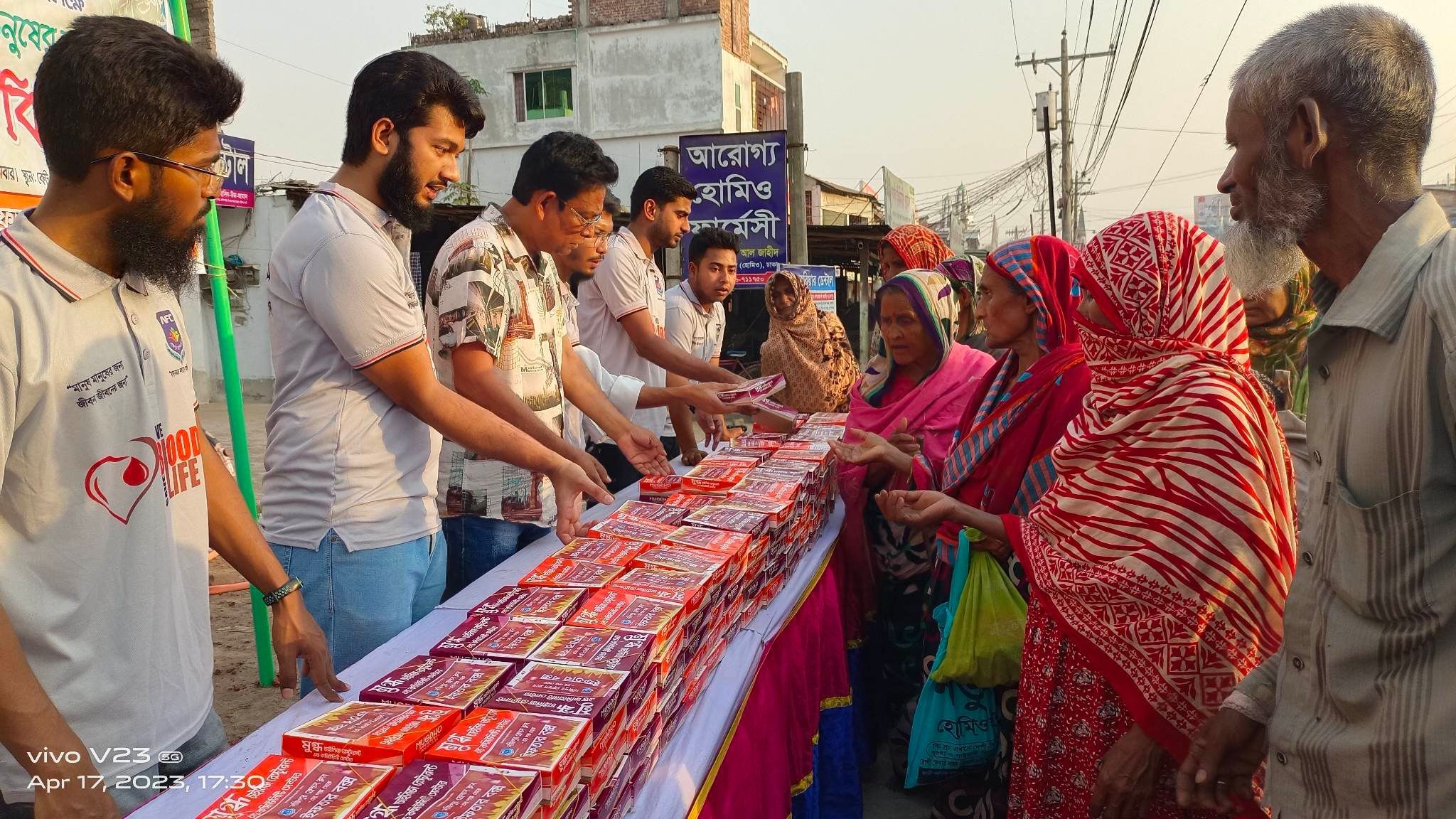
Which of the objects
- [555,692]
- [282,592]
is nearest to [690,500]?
[282,592]

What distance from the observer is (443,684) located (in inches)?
50.9

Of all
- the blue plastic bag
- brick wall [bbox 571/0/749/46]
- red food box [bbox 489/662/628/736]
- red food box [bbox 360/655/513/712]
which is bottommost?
the blue plastic bag

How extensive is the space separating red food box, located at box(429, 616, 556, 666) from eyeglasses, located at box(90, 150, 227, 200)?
35.0 inches

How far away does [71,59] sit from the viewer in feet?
4.41

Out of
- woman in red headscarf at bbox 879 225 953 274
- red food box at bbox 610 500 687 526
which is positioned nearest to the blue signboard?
woman in red headscarf at bbox 879 225 953 274

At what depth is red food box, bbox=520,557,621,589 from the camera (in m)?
1.73

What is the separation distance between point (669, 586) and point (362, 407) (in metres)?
0.80

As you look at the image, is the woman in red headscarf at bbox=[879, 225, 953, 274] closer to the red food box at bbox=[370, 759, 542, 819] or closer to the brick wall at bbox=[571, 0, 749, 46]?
the red food box at bbox=[370, 759, 542, 819]

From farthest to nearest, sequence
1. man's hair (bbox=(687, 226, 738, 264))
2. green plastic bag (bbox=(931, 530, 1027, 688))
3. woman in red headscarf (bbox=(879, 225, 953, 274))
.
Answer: man's hair (bbox=(687, 226, 738, 264)) → woman in red headscarf (bbox=(879, 225, 953, 274)) → green plastic bag (bbox=(931, 530, 1027, 688))

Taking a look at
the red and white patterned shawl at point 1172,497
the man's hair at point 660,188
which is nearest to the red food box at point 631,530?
the red and white patterned shawl at point 1172,497

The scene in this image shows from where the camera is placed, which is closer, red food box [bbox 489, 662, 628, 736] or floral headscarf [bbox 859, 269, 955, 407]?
red food box [bbox 489, 662, 628, 736]

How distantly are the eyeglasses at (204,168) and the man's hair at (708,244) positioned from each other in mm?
3384

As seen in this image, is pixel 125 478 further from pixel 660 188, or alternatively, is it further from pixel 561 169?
pixel 660 188

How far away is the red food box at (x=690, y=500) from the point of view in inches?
94.2
